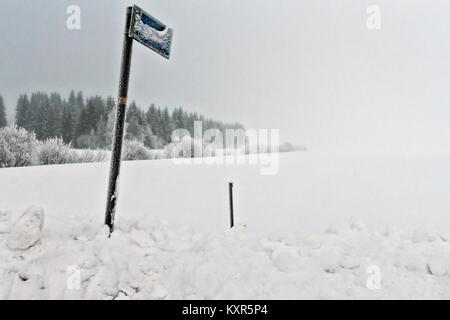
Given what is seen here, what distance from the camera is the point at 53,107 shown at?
49.5 metres

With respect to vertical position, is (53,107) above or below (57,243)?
above

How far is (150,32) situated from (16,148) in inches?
667

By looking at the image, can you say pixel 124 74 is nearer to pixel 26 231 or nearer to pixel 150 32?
pixel 150 32

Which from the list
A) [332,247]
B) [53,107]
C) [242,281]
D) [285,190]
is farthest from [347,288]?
[53,107]

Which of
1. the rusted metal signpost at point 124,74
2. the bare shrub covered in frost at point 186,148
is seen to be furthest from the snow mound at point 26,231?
the bare shrub covered in frost at point 186,148

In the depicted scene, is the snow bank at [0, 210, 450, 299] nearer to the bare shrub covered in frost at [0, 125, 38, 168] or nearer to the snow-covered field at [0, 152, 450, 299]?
the snow-covered field at [0, 152, 450, 299]

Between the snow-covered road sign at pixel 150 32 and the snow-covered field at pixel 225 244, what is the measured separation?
297cm

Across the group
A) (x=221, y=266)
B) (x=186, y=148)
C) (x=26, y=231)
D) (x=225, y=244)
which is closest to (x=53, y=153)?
(x=186, y=148)

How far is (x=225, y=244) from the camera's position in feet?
14.9

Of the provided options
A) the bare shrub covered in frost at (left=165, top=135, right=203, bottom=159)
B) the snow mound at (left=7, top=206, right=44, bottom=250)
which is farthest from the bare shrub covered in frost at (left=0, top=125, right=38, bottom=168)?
the snow mound at (left=7, top=206, right=44, bottom=250)

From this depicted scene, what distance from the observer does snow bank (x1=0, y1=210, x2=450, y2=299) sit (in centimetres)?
357

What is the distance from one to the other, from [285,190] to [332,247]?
360 centimetres
